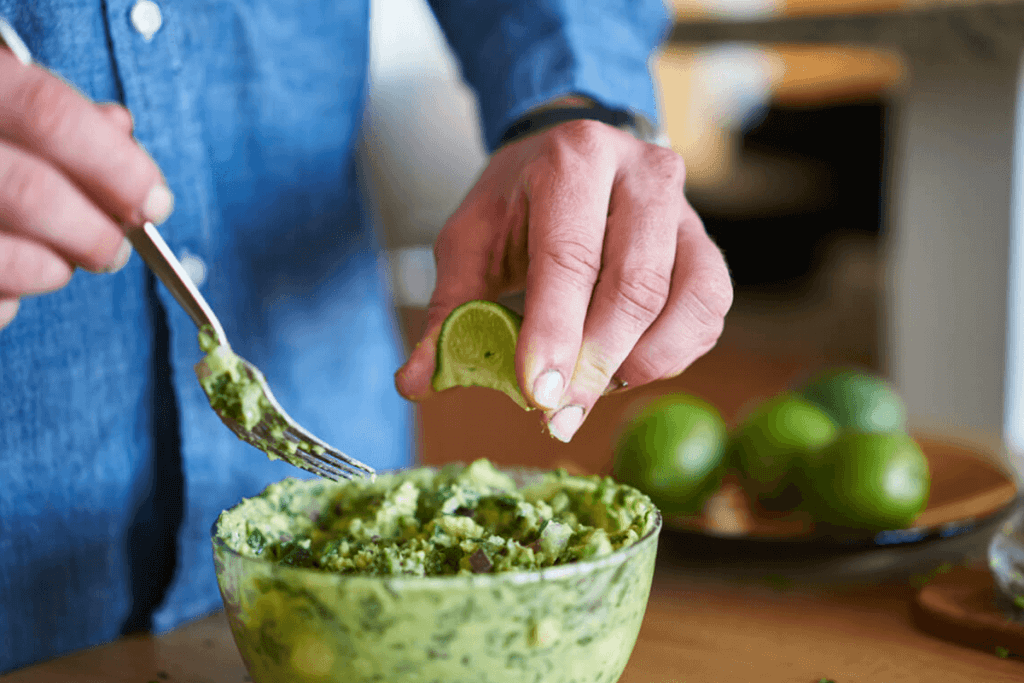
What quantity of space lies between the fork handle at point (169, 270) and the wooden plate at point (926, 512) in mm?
549

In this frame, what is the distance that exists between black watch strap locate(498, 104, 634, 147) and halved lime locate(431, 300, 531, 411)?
32cm

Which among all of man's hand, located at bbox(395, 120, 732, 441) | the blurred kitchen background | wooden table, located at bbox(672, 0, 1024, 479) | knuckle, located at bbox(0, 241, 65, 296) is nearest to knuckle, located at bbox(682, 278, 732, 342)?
man's hand, located at bbox(395, 120, 732, 441)

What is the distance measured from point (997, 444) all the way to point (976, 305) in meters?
1.39

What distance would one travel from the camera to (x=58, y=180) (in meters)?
0.52

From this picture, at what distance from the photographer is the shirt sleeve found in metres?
0.97

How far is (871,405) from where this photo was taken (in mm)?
1215

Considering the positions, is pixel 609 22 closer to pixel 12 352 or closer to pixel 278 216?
pixel 278 216

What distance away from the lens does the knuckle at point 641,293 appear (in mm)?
701

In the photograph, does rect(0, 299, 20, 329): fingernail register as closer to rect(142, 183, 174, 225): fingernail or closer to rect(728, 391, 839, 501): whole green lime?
rect(142, 183, 174, 225): fingernail

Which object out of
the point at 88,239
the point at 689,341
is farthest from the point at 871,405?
the point at 88,239

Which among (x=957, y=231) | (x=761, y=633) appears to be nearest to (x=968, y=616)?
(x=761, y=633)

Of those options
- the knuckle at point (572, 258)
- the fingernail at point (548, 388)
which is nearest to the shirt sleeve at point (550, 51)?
the knuckle at point (572, 258)

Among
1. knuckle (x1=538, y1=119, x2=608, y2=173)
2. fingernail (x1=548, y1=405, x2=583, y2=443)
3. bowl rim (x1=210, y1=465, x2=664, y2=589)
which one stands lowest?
bowl rim (x1=210, y1=465, x2=664, y2=589)

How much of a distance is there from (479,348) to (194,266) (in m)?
0.38
